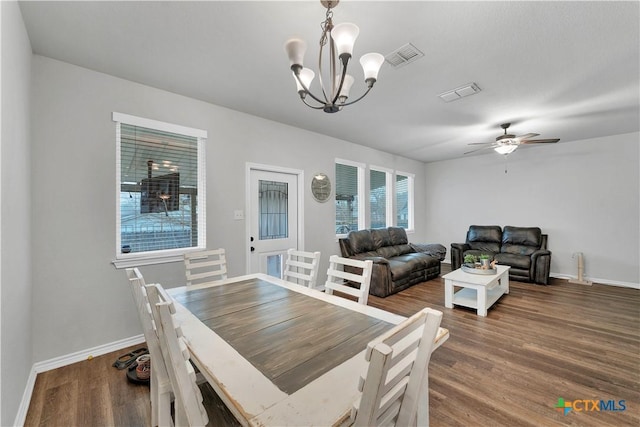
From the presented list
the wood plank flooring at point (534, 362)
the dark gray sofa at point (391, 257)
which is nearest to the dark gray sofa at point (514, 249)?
the dark gray sofa at point (391, 257)

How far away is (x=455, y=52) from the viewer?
2.26 meters

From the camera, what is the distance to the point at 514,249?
208 inches

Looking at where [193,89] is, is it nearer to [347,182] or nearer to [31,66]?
[31,66]

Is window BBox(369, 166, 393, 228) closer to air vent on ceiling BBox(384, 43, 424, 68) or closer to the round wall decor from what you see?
the round wall decor

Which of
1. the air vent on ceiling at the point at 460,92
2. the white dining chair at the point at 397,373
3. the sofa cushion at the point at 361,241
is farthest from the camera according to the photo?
the sofa cushion at the point at 361,241

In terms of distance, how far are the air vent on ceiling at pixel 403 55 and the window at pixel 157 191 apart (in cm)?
223

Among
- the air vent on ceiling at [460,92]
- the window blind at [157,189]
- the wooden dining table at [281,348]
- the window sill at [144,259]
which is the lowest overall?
the wooden dining table at [281,348]

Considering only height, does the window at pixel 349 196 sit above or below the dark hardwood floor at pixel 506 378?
above

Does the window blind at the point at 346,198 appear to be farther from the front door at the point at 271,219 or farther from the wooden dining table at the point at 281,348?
the wooden dining table at the point at 281,348

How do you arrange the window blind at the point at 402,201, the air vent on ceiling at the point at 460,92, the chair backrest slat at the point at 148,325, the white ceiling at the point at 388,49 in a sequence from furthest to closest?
1. the window blind at the point at 402,201
2. the air vent on ceiling at the point at 460,92
3. the white ceiling at the point at 388,49
4. the chair backrest slat at the point at 148,325

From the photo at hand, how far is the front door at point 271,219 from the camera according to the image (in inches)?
145

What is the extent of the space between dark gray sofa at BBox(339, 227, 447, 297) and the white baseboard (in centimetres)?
305

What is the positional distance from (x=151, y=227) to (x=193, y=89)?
61.9 inches

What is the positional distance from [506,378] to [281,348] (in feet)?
6.56
